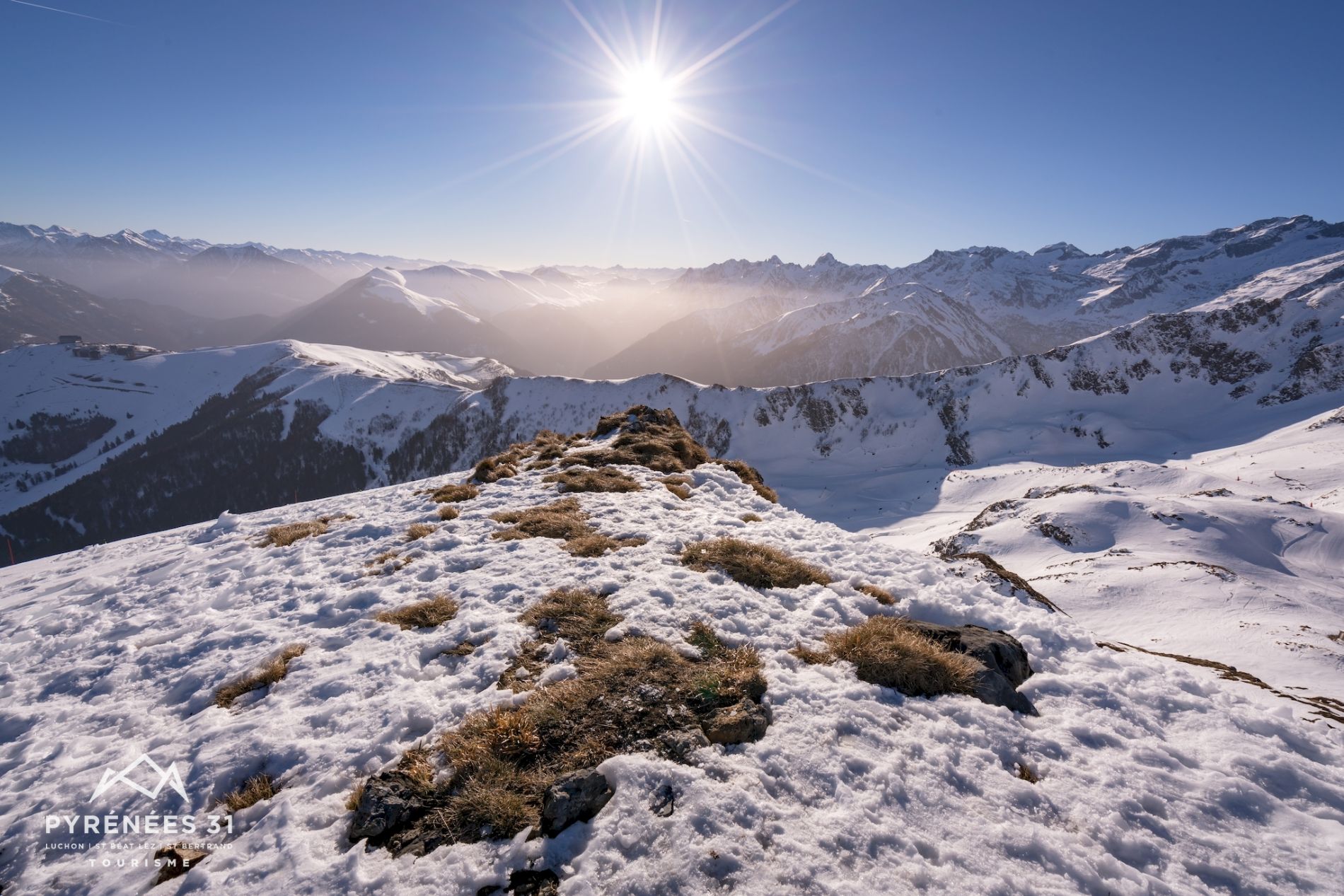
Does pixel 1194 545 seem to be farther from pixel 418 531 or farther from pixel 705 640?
pixel 418 531

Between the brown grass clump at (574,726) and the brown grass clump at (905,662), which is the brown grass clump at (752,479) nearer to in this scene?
the brown grass clump at (905,662)

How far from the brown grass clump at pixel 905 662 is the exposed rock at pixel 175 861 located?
8.20 meters

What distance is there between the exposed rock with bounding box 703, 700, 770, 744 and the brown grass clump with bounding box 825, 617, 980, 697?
2134 mm

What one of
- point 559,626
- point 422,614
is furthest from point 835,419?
point 422,614

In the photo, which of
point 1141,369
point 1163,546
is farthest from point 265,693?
point 1141,369

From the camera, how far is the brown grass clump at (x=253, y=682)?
7816 mm

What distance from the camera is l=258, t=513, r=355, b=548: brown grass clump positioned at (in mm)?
14373

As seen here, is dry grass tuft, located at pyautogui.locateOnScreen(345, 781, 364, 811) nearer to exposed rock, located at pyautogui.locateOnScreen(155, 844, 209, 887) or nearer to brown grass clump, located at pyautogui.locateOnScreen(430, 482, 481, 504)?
exposed rock, located at pyautogui.locateOnScreen(155, 844, 209, 887)

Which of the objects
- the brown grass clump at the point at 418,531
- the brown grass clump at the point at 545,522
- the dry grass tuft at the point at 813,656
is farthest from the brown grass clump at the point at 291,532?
the dry grass tuft at the point at 813,656

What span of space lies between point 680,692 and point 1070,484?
2909 inches

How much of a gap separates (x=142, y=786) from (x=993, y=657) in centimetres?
1193

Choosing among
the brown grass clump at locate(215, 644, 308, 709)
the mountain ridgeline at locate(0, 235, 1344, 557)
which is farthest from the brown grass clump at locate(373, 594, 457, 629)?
the mountain ridgeline at locate(0, 235, 1344, 557)

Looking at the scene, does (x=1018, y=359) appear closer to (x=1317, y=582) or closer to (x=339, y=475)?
(x=1317, y=582)

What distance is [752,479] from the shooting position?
23766 mm
